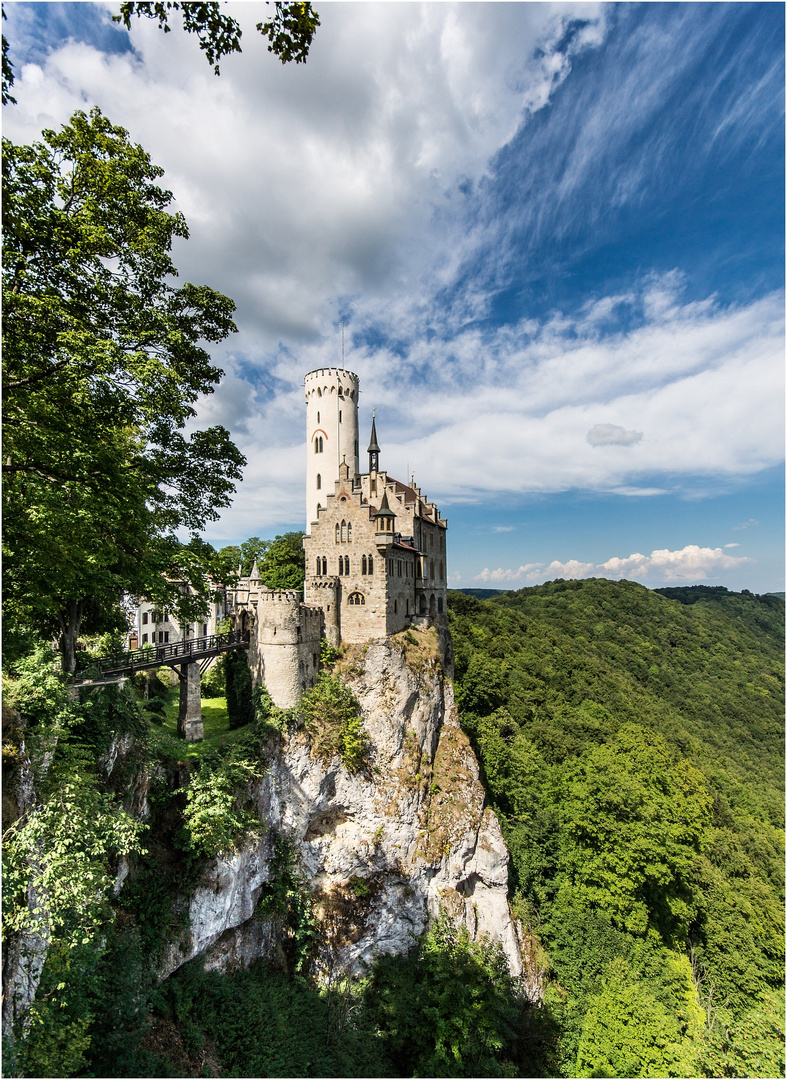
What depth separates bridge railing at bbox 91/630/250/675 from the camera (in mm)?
18594

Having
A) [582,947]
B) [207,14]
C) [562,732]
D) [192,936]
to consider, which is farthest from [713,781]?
[207,14]

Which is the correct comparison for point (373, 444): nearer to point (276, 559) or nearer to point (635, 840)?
point (276, 559)

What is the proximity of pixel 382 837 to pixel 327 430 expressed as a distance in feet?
85.7

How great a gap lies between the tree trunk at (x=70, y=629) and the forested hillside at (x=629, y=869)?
30339 mm

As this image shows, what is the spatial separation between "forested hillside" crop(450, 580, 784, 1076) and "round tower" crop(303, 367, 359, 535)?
886 inches

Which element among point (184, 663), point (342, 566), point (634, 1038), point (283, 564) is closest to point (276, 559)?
point (283, 564)

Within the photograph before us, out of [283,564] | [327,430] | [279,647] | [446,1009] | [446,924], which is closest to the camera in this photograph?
[446,1009]

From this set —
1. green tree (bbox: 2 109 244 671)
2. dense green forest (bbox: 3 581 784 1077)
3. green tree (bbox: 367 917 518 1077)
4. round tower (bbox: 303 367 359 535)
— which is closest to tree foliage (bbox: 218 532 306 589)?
round tower (bbox: 303 367 359 535)

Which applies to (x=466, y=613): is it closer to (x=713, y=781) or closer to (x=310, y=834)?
(x=713, y=781)

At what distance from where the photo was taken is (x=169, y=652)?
21781 millimetres

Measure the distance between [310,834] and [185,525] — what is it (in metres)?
18.4

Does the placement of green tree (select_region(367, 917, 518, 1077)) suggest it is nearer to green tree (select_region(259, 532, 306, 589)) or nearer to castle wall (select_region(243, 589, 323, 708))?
castle wall (select_region(243, 589, 323, 708))

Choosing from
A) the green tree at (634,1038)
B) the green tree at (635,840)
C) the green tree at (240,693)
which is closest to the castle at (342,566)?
the green tree at (240,693)

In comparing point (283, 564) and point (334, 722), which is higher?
point (283, 564)
